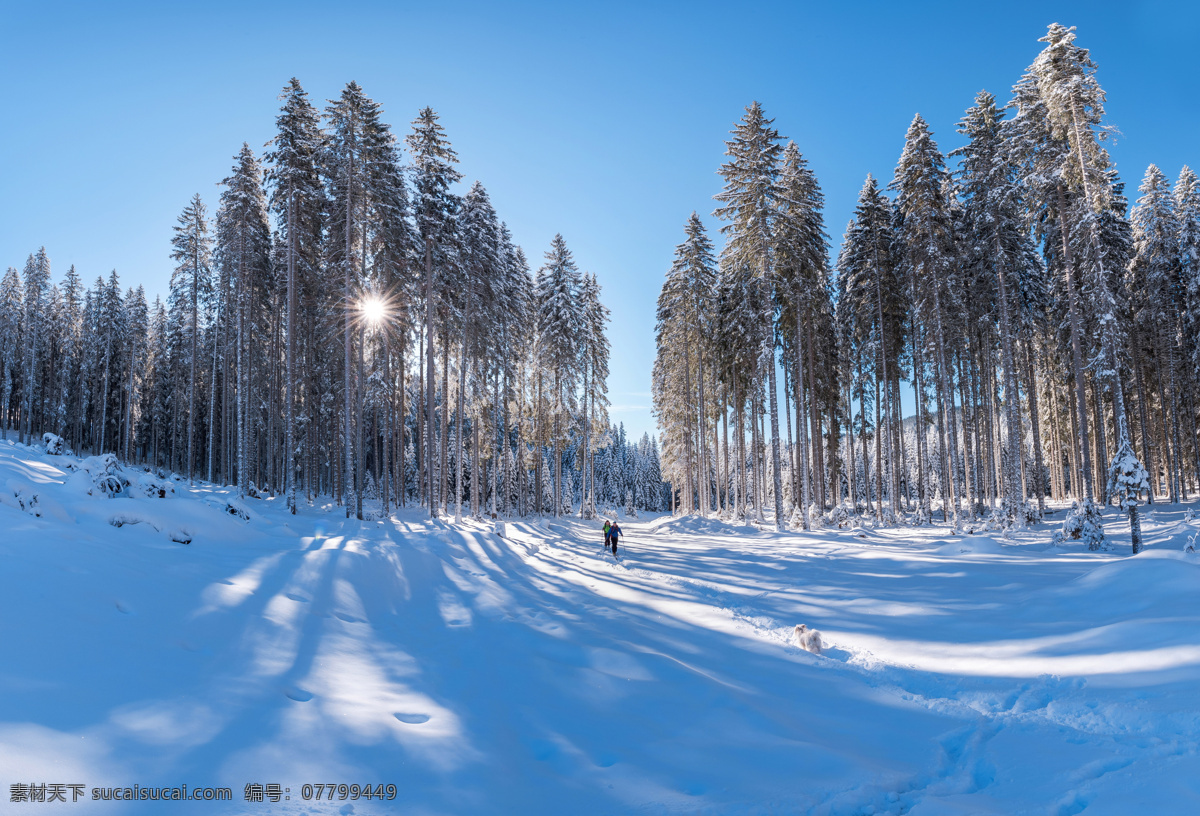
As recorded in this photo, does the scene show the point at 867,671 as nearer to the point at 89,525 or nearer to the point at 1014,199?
the point at 89,525

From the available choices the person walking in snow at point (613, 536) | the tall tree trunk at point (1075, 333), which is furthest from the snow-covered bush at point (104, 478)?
the tall tree trunk at point (1075, 333)

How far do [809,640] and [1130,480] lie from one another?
12.4 m

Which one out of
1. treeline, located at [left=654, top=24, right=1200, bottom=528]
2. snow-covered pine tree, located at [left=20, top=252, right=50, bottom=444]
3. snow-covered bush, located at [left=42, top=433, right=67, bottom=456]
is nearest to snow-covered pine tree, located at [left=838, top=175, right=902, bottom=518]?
treeline, located at [left=654, top=24, right=1200, bottom=528]

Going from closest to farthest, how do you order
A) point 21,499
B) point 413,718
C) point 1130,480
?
point 413,718 → point 21,499 → point 1130,480

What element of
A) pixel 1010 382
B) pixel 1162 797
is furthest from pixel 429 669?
pixel 1010 382

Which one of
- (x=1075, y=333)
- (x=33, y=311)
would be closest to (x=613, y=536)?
(x=1075, y=333)

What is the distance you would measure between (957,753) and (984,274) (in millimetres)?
26082

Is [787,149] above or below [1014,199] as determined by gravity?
above

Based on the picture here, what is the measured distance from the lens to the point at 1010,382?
77.9 feet

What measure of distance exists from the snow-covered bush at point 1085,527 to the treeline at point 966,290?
2.64m

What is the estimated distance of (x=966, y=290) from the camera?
87.3 ft

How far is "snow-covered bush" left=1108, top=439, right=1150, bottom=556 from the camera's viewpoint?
46.0 feet

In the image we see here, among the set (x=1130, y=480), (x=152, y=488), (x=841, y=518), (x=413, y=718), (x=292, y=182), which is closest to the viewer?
(x=413, y=718)

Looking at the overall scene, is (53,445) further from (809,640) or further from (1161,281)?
(1161,281)
